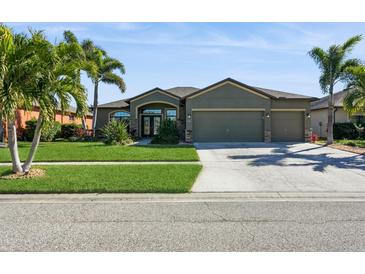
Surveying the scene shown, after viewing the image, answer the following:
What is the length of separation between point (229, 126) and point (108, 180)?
47.5 feet

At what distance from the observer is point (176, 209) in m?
6.23

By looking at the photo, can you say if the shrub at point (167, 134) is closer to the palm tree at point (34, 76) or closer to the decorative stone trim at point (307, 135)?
the decorative stone trim at point (307, 135)

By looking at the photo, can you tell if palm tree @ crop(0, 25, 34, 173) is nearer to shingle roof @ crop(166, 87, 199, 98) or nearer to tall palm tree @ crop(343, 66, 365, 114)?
tall palm tree @ crop(343, 66, 365, 114)

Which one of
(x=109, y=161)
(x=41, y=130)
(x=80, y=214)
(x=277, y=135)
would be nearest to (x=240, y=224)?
(x=80, y=214)

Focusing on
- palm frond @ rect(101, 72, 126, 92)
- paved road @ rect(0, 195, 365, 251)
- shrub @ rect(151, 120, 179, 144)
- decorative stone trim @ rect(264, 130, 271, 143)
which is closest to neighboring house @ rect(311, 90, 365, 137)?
decorative stone trim @ rect(264, 130, 271, 143)

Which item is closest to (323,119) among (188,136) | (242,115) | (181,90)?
(242,115)

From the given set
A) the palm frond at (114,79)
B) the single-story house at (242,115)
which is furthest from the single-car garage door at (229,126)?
the palm frond at (114,79)

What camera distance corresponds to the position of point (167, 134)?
2095cm

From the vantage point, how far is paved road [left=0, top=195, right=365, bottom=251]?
4.31 m

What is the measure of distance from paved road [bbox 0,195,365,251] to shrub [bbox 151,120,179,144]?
13821 mm

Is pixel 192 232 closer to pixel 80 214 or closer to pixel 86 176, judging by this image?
pixel 80 214

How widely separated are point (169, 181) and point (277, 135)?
15.7 metres

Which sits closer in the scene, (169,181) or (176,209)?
(176,209)

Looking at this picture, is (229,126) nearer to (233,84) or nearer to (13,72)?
(233,84)
